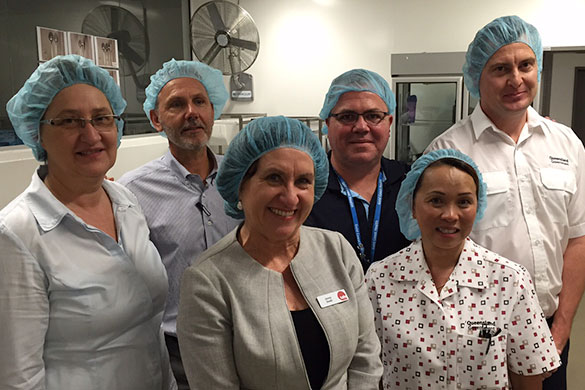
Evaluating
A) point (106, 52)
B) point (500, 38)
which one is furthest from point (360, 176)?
point (106, 52)

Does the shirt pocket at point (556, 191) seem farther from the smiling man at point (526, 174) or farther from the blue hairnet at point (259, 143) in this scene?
the blue hairnet at point (259, 143)

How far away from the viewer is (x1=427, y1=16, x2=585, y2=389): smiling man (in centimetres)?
189

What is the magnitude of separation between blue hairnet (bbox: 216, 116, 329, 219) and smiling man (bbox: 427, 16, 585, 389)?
852 mm

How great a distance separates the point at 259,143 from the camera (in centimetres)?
135

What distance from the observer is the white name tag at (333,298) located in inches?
52.7

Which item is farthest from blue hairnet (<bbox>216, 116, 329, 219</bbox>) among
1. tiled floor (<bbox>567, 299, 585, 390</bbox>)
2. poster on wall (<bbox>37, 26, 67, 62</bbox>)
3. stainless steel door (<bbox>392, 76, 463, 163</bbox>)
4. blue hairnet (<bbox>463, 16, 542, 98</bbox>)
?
stainless steel door (<bbox>392, 76, 463, 163</bbox>)

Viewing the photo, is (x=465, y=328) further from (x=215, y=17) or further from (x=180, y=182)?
(x=215, y=17)

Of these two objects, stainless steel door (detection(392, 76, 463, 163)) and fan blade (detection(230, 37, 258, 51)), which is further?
stainless steel door (detection(392, 76, 463, 163))

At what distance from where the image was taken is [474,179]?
1657 millimetres

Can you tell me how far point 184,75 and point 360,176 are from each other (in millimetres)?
813

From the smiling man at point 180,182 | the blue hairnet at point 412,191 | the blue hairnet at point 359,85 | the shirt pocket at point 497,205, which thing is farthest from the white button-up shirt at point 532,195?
the smiling man at point 180,182

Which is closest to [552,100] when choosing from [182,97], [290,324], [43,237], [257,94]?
[257,94]

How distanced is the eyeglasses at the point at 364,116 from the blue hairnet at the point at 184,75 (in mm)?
545

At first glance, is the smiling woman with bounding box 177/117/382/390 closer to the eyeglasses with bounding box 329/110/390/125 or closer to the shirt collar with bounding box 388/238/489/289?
the shirt collar with bounding box 388/238/489/289
